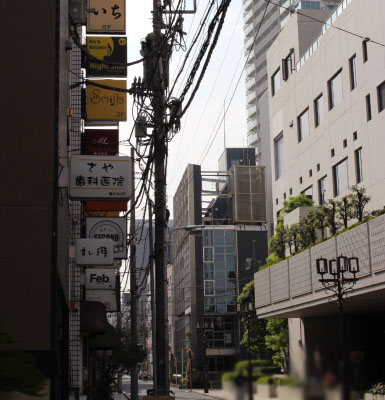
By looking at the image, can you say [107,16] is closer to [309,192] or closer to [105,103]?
[105,103]

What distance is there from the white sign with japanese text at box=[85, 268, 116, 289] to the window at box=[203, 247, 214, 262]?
76.4 metres

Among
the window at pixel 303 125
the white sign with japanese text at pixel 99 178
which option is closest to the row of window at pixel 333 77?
the window at pixel 303 125

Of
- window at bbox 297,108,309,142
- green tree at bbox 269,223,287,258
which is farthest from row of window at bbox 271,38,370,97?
green tree at bbox 269,223,287,258

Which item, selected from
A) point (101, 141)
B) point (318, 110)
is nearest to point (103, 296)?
point (101, 141)

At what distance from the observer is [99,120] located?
24.9m

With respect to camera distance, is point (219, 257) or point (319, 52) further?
point (219, 257)

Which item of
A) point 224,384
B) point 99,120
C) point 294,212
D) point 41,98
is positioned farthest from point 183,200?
point 224,384

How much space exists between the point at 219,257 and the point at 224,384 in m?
101

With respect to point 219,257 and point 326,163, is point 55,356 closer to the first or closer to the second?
point 326,163

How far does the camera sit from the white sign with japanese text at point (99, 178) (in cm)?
1370

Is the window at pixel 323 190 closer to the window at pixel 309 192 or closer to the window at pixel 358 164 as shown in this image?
the window at pixel 309 192

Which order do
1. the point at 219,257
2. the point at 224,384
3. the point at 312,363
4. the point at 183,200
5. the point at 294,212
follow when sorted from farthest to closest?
1. the point at 183,200
2. the point at 219,257
3. the point at 294,212
4. the point at 224,384
5. the point at 312,363

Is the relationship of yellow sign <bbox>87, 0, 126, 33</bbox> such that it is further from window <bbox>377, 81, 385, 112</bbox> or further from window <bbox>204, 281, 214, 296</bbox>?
window <bbox>204, 281, 214, 296</bbox>

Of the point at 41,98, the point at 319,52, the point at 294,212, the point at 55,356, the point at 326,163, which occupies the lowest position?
the point at 55,356
